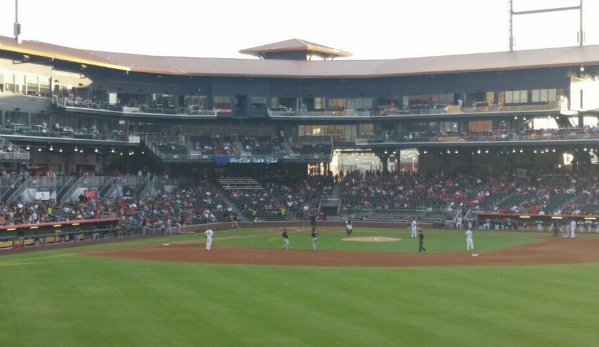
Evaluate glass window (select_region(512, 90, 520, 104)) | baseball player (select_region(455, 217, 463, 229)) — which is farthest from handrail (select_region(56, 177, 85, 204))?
glass window (select_region(512, 90, 520, 104))

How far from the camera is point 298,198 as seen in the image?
68500 millimetres

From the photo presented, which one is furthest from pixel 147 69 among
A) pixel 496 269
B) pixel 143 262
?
pixel 496 269

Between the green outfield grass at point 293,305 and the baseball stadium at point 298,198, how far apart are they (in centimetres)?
13

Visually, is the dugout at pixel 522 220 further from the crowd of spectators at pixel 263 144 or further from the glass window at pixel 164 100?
the glass window at pixel 164 100

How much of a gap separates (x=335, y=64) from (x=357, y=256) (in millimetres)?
41710

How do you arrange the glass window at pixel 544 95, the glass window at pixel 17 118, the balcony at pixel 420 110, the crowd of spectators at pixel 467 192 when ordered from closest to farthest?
the glass window at pixel 17 118
the crowd of spectators at pixel 467 192
the balcony at pixel 420 110
the glass window at pixel 544 95

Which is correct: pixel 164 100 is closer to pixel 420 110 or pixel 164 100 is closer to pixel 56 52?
pixel 56 52

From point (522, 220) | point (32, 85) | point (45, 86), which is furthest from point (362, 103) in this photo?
point (32, 85)

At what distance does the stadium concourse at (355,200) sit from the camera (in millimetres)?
55906

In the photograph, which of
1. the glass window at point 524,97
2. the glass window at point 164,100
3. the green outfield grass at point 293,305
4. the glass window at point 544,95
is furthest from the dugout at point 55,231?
the glass window at point 544,95

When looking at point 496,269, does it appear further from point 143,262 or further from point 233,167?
point 233,167

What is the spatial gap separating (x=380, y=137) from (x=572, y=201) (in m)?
19.8

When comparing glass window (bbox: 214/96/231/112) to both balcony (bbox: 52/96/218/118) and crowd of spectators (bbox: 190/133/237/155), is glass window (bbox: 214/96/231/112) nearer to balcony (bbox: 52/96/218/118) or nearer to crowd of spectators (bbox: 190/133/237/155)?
balcony (bbox: 52/96/218/118)

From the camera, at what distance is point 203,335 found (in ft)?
59.3
